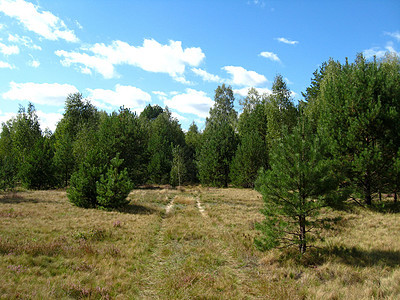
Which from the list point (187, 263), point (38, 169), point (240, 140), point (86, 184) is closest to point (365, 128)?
point (187, 263)

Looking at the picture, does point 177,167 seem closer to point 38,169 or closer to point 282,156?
point 38,169

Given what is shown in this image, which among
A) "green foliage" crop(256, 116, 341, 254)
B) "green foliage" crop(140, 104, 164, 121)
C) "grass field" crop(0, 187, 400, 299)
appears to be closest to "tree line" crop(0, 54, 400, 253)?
"green foliage" crop(256, 116, 341, 254)

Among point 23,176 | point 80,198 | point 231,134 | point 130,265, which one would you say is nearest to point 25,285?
point 130,265

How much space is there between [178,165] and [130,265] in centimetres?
3200

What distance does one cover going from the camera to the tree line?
924 centimetres

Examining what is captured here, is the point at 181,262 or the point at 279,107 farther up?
the point at 279,107

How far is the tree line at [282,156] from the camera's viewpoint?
9.24 meters

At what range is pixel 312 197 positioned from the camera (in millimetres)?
9273

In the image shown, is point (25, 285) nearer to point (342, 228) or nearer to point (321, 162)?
point (321, 162)

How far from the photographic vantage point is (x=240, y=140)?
43312 mm

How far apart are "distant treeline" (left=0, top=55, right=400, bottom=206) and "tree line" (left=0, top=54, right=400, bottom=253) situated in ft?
0.32

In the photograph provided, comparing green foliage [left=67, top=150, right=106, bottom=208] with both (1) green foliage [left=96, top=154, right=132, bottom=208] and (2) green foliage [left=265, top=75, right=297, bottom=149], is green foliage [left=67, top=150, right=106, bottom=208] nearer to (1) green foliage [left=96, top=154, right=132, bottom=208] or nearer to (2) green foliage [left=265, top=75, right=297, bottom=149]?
(1) green foliage [left=96, top=154, right=132, bottom=208]

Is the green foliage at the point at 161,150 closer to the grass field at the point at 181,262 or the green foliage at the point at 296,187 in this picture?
the grass field at the point at 181,262

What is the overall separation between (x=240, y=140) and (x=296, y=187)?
3447 cm
